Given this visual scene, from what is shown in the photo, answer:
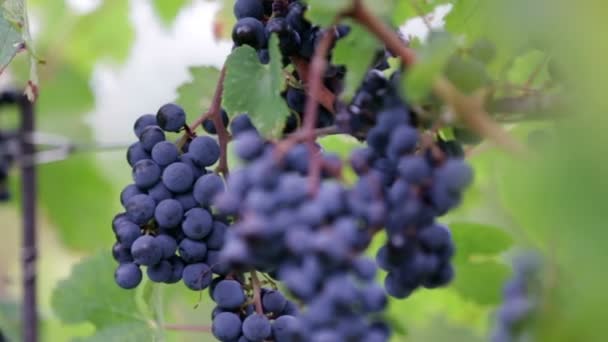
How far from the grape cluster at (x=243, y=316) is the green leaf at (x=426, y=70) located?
0.40m

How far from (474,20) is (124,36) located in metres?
1.76

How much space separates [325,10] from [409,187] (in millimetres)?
165

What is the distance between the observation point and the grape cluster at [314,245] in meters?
0.65

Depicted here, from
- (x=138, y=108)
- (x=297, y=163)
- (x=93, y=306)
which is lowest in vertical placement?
(x=297, y=163)

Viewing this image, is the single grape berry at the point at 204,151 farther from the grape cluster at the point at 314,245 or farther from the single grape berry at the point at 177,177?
the grape cluster at the point at 314,245

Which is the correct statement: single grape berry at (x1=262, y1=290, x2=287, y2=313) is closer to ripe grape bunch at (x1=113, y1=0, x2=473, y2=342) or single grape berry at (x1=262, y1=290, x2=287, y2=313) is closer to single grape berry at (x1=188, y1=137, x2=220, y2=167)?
ripe grape bunch at (x1=113, y1=0, x2=473, y2=342)

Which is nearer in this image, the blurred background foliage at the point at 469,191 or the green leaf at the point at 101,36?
the blurred background foliage at the point at 469,191

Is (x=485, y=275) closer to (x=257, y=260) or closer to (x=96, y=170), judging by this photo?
(x=257, y=260)

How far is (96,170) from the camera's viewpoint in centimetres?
262

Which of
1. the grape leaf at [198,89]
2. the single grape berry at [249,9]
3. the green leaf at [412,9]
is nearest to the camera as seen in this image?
the green leaf at [412,9]

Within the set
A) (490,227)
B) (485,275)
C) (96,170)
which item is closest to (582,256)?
(490,227)

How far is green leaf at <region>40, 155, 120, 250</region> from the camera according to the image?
2.56 m

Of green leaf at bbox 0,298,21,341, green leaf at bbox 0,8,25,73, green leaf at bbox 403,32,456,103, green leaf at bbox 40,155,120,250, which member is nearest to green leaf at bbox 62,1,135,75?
green leaf at bbox 40,155,120,250

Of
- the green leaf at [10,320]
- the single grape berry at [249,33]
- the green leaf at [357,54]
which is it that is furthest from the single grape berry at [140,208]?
the green leaf at [10,320]
